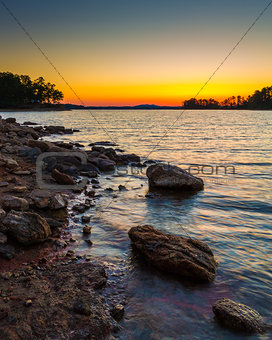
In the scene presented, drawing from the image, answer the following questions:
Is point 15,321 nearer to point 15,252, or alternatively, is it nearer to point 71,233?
point 15,252

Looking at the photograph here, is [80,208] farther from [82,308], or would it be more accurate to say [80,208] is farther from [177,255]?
[82,308]

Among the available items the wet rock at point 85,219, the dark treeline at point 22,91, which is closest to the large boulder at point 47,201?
the wet rock at point 85,219

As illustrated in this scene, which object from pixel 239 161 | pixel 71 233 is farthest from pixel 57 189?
pixel 239 161

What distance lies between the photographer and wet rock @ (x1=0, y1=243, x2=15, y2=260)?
542cm

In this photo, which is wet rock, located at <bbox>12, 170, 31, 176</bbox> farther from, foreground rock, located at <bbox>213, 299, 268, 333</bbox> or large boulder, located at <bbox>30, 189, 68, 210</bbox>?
foreground rock, located at <bbox>213, 299, 268, 333</bbox>

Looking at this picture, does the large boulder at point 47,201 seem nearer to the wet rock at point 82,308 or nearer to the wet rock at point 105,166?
the wet rock at point 82,308

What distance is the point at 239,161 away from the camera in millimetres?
20766

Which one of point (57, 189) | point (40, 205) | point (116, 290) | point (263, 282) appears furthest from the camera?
point (57, 189)

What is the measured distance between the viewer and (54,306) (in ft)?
13.7

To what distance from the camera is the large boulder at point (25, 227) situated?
19.3ft

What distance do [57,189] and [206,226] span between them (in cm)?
601

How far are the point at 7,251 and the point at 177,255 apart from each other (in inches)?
138

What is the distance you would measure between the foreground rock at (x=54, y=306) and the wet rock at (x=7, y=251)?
0.56m

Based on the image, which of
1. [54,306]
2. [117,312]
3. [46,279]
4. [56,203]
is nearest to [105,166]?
[56,203]
